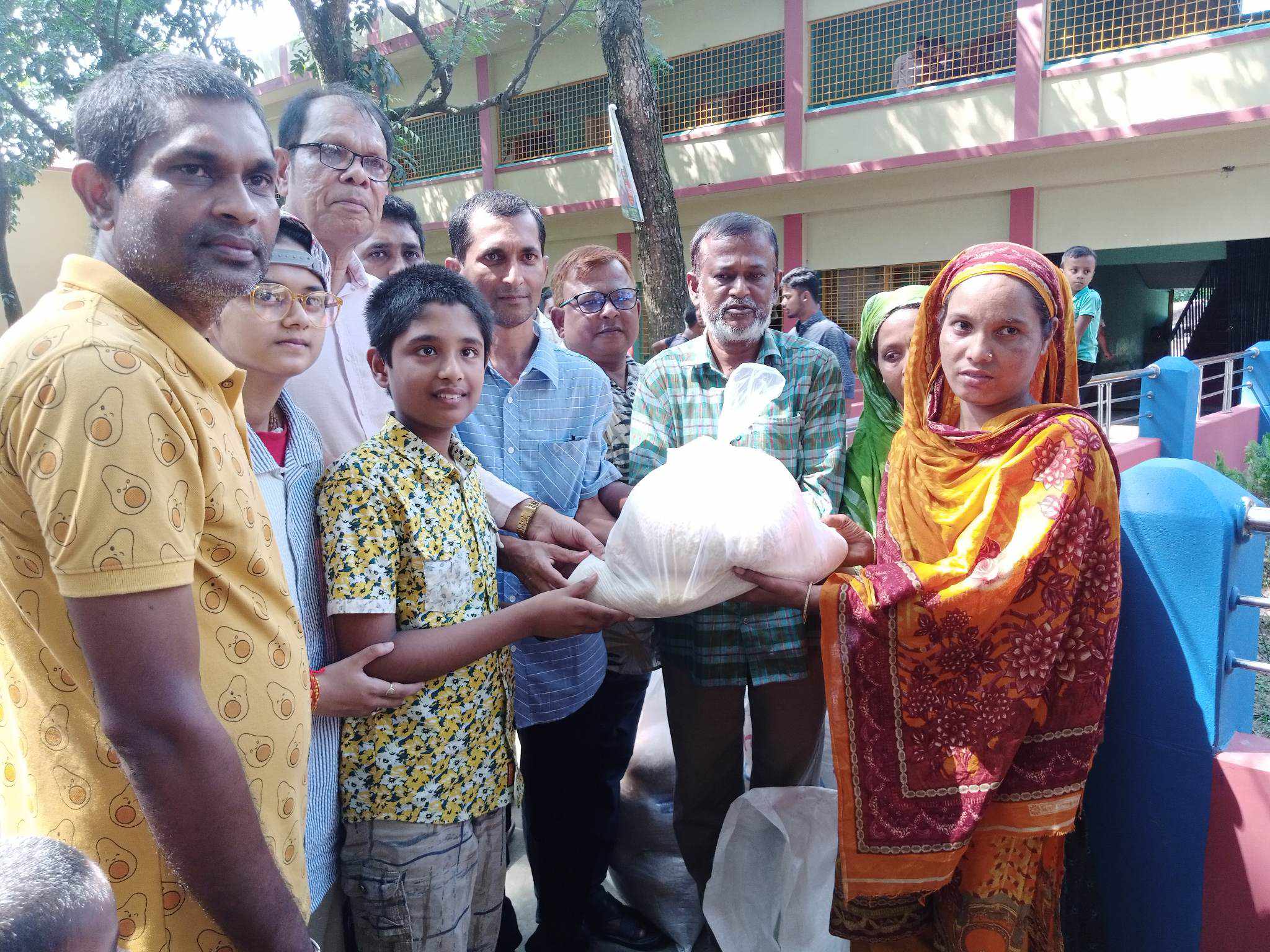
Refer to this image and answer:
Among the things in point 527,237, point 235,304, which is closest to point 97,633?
point 235,304

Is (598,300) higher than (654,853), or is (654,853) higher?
(598,300)

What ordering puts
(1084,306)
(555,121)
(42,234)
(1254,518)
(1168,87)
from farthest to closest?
(42,234)
(555,121)
(1168,87)
(1084,306)
(1254,518)

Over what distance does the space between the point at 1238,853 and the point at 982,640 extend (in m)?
0.91

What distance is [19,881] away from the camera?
67cm

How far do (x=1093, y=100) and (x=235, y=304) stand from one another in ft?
35.7

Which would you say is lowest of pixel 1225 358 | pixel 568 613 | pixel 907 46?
pixel 568 613

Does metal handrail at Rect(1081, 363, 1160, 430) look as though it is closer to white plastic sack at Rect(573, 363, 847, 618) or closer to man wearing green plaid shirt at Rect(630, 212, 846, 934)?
man wearing green plaid shirt at Rect(630, 212, 846, 934)

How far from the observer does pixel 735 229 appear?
251cm

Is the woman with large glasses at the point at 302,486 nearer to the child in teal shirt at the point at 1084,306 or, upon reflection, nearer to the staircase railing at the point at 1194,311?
the child in teal shirt at the point at 1084,306

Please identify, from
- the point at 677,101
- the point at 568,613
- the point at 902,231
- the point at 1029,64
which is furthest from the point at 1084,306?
the point at 677,101

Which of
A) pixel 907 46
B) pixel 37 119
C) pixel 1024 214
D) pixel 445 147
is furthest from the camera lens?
pixel 445 147

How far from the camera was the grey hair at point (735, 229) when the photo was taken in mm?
2498

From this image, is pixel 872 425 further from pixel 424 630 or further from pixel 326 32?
pixel 326 32

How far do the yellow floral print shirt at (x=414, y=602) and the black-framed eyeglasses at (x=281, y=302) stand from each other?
279 millimetres
